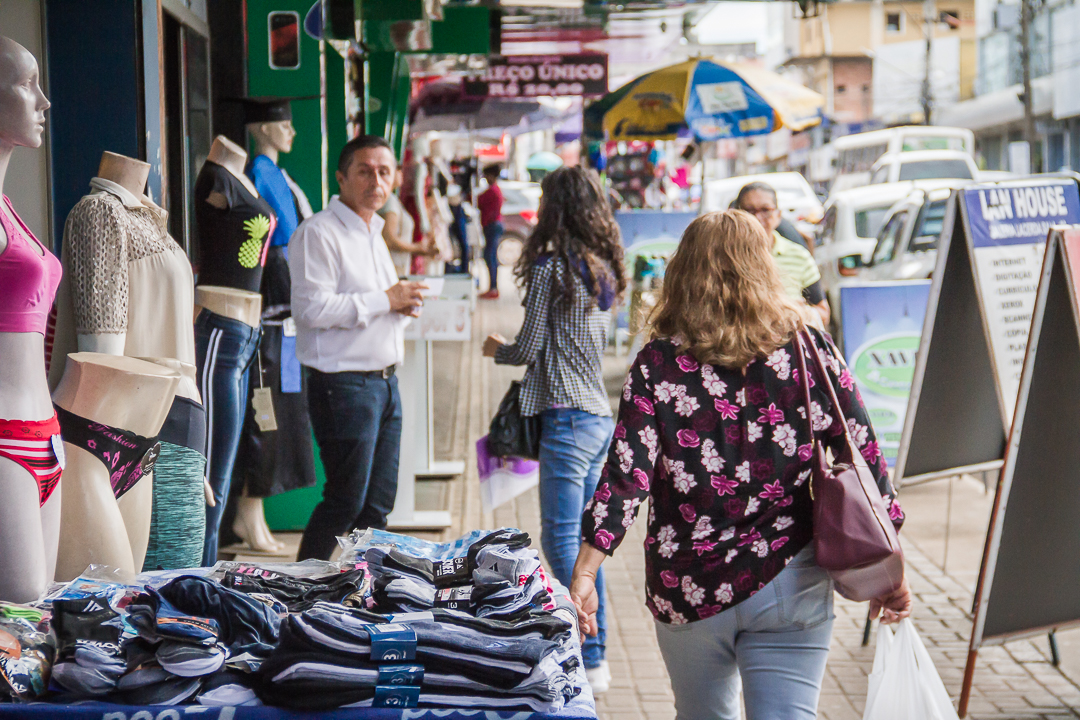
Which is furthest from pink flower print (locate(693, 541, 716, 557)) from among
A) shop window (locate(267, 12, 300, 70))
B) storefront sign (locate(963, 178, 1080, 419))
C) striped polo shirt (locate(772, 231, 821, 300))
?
shop window (locate(267, 12, 300, 70))

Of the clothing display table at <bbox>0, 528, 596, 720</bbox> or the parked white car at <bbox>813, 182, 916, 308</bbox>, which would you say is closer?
the clothing display table at <bbox>0, 528, 596, 720</bbox>

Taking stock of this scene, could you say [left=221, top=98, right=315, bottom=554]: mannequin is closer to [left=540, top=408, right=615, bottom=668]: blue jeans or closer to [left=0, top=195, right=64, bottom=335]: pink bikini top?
[left=540, top=408, right=615, bottom=668]: blue jeans

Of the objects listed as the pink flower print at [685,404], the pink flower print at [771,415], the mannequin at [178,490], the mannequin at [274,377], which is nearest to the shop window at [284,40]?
the mannequin at [274,377]

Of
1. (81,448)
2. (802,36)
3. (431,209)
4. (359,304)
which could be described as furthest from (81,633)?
(802,36)

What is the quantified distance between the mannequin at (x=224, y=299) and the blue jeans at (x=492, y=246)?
1459cm

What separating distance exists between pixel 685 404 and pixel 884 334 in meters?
4.62

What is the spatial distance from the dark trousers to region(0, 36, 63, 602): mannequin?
2020mm

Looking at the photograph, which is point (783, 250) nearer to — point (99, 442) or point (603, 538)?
point (603, 538)

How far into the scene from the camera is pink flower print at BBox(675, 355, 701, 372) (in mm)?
2729

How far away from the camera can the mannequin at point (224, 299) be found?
14.5 feet

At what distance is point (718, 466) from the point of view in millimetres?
2707

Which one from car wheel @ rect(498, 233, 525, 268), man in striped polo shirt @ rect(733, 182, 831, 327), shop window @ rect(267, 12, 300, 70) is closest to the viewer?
shop window @ rect(267, 12, 300, 70)

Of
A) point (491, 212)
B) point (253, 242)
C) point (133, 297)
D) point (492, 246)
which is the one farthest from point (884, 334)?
point (492, 246)

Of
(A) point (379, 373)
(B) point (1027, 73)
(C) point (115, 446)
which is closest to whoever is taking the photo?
(C) point (115, 446)
